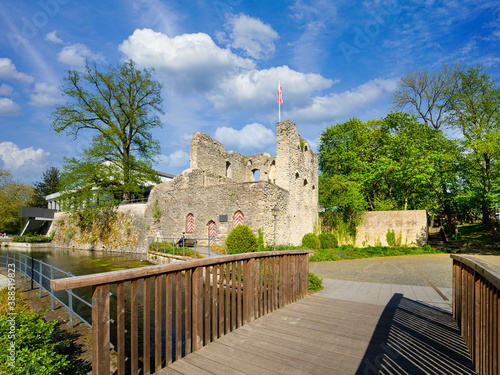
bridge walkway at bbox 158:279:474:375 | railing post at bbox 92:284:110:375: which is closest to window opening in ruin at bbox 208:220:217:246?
bridge walkway at bbox 158:279:474:375

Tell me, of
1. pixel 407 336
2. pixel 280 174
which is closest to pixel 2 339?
pixel 407 336

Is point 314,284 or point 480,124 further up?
point 480,124

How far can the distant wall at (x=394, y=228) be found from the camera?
21.5 m

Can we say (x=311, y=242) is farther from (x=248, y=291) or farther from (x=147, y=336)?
(x=147, y=336)

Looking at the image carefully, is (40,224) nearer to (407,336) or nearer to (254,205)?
(254,205)

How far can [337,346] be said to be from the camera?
338 cm

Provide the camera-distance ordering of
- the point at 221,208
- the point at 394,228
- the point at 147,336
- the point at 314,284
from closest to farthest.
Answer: the point at 147,336 < the point at 314,284 < the point at 221,208 < the point at 394,228

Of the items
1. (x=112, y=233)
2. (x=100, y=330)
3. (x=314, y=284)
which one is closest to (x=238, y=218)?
(x=314, y=284)

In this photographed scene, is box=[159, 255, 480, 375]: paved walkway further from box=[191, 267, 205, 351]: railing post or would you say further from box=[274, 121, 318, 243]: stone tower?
box=[274, 121, 318, 243]: stone tower

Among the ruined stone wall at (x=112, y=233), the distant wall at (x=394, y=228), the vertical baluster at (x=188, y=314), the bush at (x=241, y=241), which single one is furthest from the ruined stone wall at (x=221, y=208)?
the vertical baluster at (x=188, y=314)

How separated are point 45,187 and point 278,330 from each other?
58430mm

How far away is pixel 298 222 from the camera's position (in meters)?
21.6

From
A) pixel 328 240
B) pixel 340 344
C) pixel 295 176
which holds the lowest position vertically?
pixel 328 240

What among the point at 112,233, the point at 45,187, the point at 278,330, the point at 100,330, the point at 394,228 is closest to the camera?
the point at 100,330
